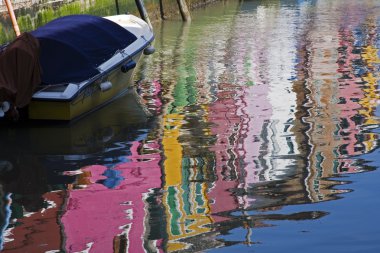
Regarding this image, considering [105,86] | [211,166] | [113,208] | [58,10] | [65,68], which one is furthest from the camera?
[58,10]

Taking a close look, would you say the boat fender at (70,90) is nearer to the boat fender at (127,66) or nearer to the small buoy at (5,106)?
the small buoy at (5,106)

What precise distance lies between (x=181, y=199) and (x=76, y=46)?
4.23m

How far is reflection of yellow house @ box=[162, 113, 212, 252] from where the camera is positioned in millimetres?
6285

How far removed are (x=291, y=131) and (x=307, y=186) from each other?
7.39 feet

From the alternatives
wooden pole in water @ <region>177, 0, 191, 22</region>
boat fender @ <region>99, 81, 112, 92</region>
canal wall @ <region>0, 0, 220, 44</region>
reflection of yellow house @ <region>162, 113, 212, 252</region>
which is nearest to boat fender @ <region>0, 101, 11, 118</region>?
boat fender @ <region>99, 81, 112, 92</region>

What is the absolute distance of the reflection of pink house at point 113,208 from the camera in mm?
6086

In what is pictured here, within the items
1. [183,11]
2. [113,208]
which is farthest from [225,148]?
[183,11]

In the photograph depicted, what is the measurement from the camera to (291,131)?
9.59 meters

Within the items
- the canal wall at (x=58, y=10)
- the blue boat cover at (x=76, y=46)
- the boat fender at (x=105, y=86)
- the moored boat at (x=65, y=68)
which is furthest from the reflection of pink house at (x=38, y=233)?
the canal wall at (x=58, y=10)

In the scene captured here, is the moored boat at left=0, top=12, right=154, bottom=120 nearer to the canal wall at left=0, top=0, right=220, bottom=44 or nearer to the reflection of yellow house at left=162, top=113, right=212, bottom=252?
the reflection of yellow house at left=162, top=113, right=212, bottom=252

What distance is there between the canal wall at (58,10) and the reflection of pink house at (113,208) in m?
8.23

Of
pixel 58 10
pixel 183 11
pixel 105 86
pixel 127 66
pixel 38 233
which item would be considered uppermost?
pixel 183 11

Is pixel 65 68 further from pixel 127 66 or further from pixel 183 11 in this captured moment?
pixel 183 11

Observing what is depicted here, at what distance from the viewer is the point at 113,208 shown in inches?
272
